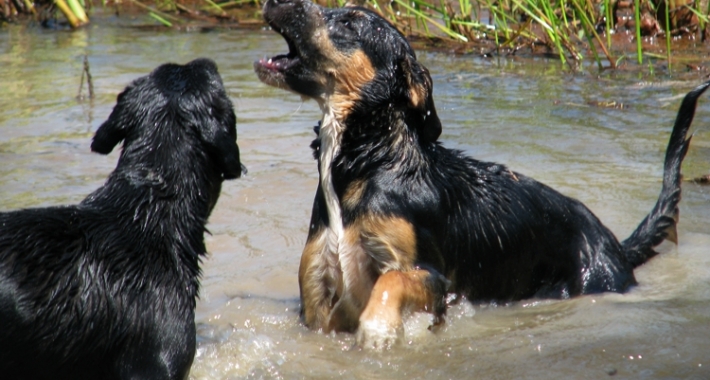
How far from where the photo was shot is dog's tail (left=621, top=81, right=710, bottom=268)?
5.88m

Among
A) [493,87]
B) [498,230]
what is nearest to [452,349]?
[498,230]

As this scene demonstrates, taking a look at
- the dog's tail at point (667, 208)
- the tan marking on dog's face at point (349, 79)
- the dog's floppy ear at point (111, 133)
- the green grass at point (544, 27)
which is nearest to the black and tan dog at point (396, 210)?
the tan marking on dog's face at point (349, 79)

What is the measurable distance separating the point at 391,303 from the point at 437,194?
766 mm

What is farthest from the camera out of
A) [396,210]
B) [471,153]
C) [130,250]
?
[471,153]

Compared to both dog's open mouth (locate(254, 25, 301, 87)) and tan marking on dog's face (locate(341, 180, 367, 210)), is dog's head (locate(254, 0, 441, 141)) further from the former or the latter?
tan marking on dog's face (locate(341, 180, 367, 210))

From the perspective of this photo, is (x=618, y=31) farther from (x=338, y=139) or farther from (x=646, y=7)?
(x=338, y=139)

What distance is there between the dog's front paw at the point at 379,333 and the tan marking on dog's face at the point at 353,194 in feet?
2.21

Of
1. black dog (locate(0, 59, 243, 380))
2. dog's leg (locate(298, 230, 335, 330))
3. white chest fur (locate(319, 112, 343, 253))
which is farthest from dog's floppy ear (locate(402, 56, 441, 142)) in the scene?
black dog (locate(0, 59, 243, 380))

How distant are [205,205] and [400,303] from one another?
114cm

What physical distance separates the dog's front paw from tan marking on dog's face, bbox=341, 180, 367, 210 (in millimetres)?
675

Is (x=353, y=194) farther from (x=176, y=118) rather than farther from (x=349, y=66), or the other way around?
(x=176, y=118)

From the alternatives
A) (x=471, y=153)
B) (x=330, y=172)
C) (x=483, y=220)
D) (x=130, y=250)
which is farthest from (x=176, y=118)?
(x=471, y=153)

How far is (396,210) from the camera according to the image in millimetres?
4969

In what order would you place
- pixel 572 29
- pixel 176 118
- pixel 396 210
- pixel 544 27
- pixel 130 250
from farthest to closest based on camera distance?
pixel 572 29, pixel 544 27, pixel 396 210, pixel 176 118, pixel 130 250
